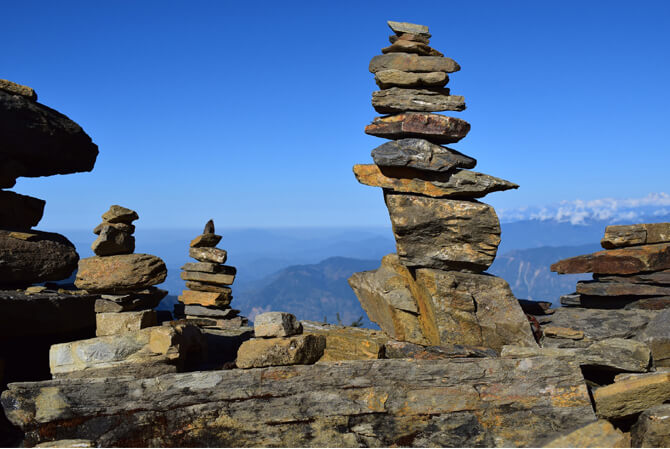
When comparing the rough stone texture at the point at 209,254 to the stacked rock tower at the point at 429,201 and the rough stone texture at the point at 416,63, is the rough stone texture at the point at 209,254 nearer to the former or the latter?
the stacked rock tower at the point at 429,201

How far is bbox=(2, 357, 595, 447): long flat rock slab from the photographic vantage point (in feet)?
26.9

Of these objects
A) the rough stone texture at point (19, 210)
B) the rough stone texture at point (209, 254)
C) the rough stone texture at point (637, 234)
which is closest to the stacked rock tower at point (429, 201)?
the rough stone texture at point (637, 234)

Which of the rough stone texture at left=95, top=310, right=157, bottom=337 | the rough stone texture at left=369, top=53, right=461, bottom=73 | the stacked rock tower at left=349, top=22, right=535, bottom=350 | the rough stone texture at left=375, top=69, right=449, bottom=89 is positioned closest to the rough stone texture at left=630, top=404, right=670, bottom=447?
the stacked rock tower at left=349, top=22, right=535, bottom=350

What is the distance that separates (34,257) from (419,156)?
9.15m

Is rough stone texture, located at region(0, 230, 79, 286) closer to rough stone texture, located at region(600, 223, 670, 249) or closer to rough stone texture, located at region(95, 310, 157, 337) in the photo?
rough stone texture, located at region(95, 310, 157, 337)

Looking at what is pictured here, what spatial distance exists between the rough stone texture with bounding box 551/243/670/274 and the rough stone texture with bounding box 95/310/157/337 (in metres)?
11.5

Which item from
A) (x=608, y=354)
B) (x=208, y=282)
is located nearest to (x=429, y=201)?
(x=608, y=354)

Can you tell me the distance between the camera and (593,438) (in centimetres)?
804

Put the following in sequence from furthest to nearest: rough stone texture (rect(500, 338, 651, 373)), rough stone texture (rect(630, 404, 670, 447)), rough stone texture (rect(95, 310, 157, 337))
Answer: rough stone texture (rect(95, 310, 157, 337)) → rough stone texture (rect(500, 338, 651, 373)) → rough stone texture (rect(630, 404, 670, 447))

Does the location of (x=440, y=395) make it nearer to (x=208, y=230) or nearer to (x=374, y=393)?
(x=374, y=393)

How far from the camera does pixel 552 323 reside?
13.5m

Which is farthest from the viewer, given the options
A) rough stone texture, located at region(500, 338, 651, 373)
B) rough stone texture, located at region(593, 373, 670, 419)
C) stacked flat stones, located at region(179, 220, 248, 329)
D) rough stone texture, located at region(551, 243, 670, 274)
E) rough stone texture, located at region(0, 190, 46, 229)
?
stacked flat stones, located at region(179, 220, 248, 329)

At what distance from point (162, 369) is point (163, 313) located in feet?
36.0

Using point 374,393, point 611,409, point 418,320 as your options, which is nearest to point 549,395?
point 611,409
